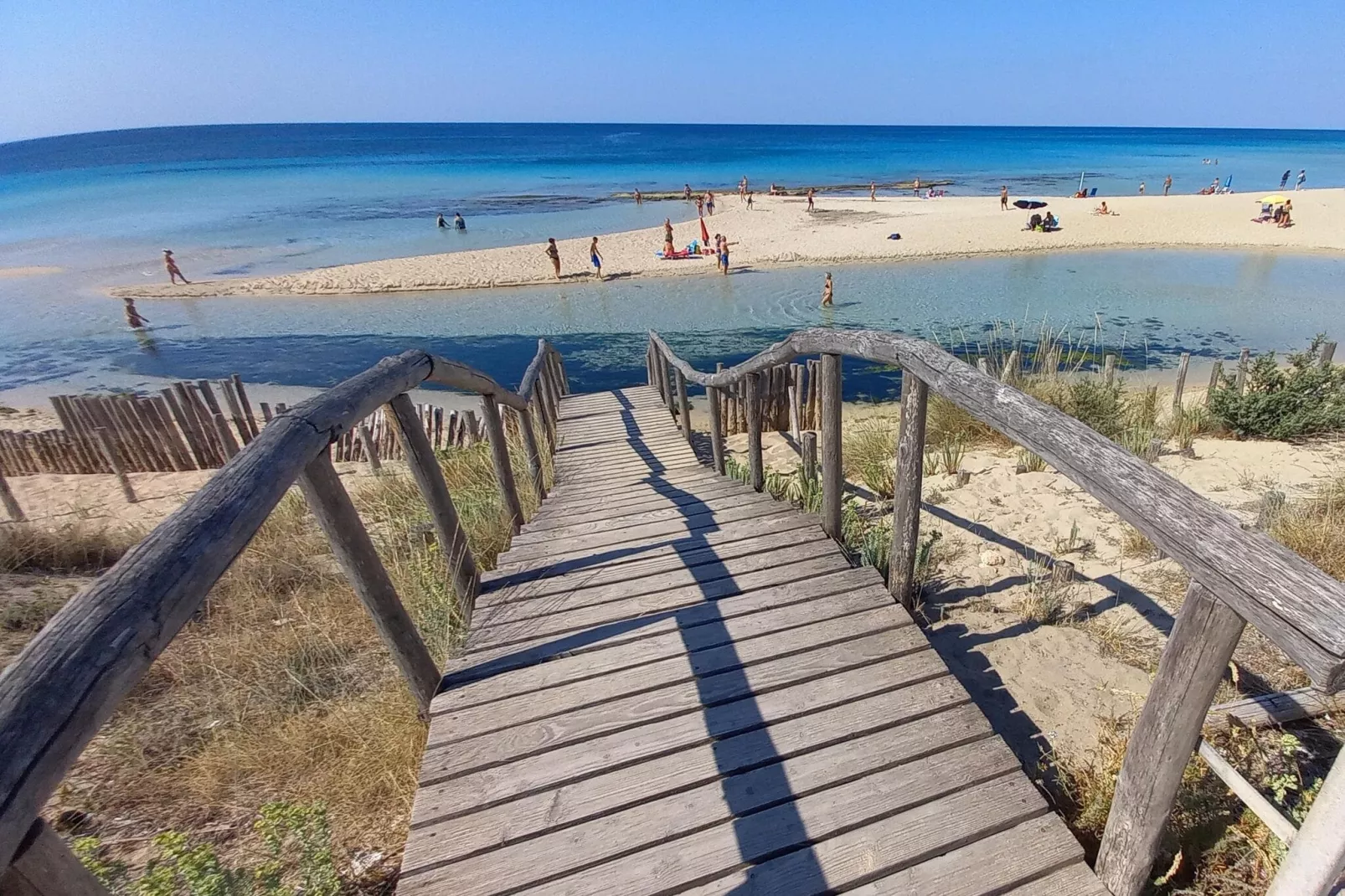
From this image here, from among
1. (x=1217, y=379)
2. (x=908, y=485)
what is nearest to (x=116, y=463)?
(x=908, y=485)

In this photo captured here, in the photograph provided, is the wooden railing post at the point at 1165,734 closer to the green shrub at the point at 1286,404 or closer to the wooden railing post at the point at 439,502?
the wooden railing post at the point at 439,502

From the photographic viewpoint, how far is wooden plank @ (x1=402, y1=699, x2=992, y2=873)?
5.76ft

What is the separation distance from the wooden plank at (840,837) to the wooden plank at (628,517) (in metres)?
1.82

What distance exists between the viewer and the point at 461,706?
2170 millimetres

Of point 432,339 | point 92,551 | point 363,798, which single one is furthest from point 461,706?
point 432,339

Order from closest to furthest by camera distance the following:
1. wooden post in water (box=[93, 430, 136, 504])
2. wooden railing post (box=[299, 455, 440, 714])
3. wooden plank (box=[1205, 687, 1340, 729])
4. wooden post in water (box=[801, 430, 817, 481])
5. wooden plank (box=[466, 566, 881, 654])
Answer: wooden railing post (box=[299, 455, 440, 714]) → wooden plank (box=[1205, 687, 1340, 729]) → wooden plank (box=[466, 566, 881, 654]) → wooden post in water (box=[801, 430, 817, 481]) → wooden post in water (box=[93, 430, 136, 504])

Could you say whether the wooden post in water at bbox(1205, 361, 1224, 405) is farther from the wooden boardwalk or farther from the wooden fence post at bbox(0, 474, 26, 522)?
the wooden fence post at bbox(0, 474, 26, 522)

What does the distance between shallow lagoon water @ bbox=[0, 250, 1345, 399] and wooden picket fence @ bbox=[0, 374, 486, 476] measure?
4.37 meters

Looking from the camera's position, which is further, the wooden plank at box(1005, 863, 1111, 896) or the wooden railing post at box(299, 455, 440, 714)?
the wooden railing post at box(299, 455, 440, 714)

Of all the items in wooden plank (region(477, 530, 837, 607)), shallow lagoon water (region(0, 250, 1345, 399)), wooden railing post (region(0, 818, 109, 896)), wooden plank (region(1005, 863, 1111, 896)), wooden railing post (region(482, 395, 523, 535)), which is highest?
wooden railing post (region(0, 818, 109, 896))

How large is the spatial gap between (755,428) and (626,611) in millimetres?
1691

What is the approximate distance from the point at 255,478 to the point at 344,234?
112ft

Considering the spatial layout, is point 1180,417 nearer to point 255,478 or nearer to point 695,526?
point 695,526

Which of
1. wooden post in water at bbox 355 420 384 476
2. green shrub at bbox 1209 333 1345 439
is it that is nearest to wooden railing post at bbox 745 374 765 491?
green shrub at bbox 1209 333 1345 439
